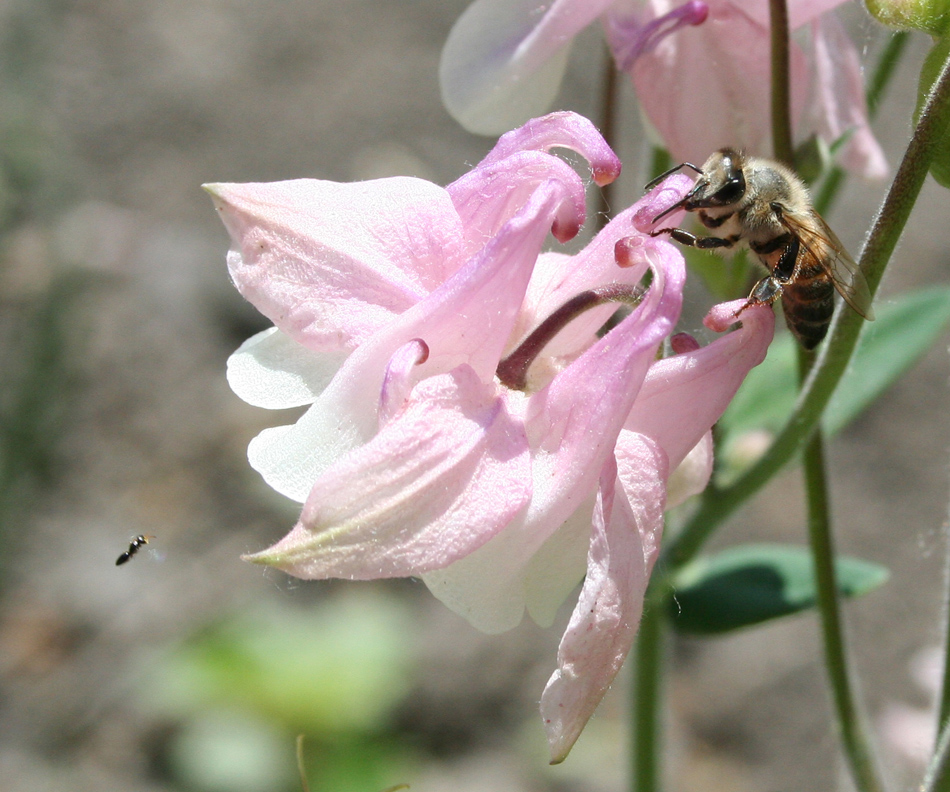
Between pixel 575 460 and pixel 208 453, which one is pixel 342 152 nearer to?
pixel 208 453

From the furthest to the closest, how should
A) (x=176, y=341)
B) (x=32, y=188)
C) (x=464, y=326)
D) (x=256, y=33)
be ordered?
1. (x=256, y=33)
2. (x=176, y=341)
3. (x=32, y=188)
4. (x=464, y=326)

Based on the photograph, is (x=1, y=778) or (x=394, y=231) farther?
(x=1, y=778)

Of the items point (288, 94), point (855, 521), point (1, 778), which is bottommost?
point (855, 521)

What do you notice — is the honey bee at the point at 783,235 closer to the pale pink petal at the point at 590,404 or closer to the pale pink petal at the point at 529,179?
the pale pink petal at the point at 529,179

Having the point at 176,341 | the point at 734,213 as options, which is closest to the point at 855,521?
the point at 176,341

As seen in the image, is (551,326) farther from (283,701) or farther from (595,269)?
(283,701)

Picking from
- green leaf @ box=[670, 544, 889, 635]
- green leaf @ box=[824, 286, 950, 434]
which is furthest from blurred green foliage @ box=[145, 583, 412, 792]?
green leaf @ box=[824, 286, 950, 434]
